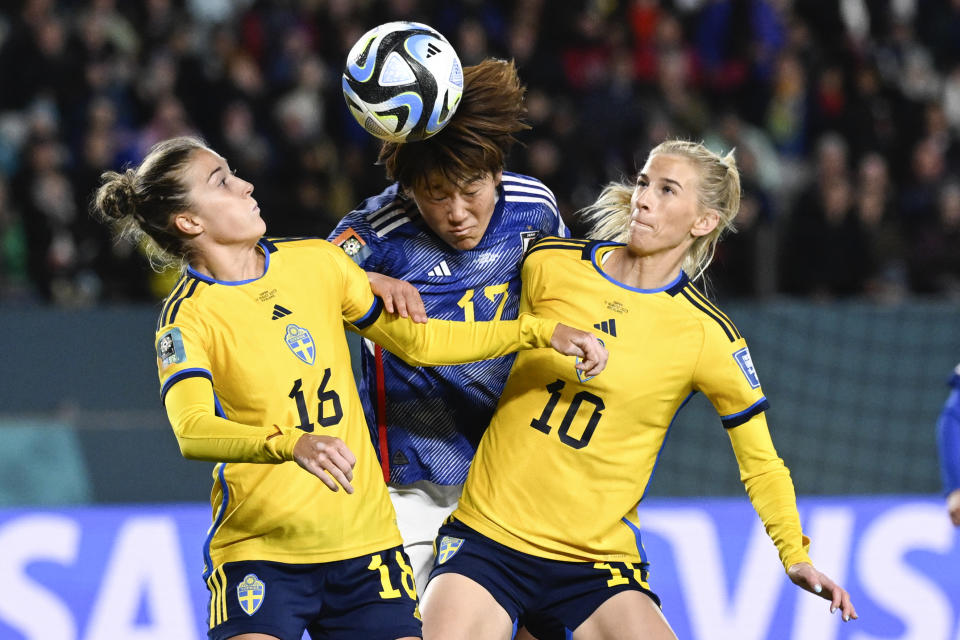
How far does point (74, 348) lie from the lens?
821cm

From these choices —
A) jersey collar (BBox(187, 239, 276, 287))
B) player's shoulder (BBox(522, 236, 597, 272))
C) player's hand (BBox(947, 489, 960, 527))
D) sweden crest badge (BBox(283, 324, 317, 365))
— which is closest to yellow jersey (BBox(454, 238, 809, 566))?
player's shoulder (BBox(522, 236, 597, 272))

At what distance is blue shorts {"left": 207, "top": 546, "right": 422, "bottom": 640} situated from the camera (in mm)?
3545

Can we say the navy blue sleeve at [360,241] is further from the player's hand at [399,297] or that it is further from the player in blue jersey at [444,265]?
the player's hand at [399,297]

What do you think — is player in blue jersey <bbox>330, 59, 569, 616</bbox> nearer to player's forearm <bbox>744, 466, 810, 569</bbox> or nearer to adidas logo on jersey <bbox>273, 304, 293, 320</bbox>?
adidas logo on jersey <bbox>273, 304, 293, 320</bbox>

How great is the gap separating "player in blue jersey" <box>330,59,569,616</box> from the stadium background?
348cm

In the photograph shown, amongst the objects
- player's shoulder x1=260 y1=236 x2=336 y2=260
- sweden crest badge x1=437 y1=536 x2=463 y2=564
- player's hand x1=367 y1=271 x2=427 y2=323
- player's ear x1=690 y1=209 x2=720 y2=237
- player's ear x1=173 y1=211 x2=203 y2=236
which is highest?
player's ear x1=690 y1=209 x2=720 y2=237

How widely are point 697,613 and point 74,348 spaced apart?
4188mm

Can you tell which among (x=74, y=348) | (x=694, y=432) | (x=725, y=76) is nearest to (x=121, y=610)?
(x=74, y=348)

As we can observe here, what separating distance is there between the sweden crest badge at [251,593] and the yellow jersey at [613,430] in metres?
0.76

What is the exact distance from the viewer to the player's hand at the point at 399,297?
3.97m

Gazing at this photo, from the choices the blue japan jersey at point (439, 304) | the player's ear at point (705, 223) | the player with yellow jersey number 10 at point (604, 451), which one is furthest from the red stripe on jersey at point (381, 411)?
the player's ear at point (705, 223)

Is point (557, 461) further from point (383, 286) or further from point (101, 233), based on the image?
point (101, 233)

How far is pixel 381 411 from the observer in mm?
4562

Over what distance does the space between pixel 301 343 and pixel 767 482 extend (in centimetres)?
149
